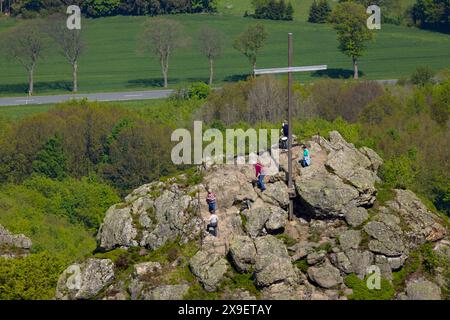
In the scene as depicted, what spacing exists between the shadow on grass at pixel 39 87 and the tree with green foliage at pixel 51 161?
4750 centimetres

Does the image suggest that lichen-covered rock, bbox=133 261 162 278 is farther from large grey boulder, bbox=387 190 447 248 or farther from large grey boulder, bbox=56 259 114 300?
large grey boulder, bbox=387 190 447 248

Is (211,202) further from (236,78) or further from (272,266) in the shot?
(236,78)

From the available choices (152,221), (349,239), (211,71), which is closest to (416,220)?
(349,239)

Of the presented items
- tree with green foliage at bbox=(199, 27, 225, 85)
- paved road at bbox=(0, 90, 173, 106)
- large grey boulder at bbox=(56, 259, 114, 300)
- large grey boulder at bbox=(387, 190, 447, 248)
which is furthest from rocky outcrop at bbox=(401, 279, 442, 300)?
tree with green foliage at bbox=(199, 27, 225, 85)

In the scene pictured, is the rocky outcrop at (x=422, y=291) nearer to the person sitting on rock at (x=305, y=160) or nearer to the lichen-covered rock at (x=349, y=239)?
the lichen-covered rock at (x=349, y=239)

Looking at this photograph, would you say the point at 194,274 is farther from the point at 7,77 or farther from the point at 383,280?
the point at 7,77

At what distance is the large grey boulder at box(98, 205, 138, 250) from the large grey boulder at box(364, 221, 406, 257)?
10.9 meters

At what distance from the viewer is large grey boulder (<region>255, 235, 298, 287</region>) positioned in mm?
57281

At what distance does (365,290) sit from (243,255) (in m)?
5.63

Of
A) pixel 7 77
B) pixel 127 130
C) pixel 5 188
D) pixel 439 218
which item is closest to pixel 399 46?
pixel 7 77

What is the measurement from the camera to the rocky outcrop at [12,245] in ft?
237

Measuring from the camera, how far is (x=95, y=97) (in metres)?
166

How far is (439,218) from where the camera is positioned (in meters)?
62.6

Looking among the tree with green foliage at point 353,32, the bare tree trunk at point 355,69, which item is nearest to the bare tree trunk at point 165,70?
the tree with green foliage at point 353,32
